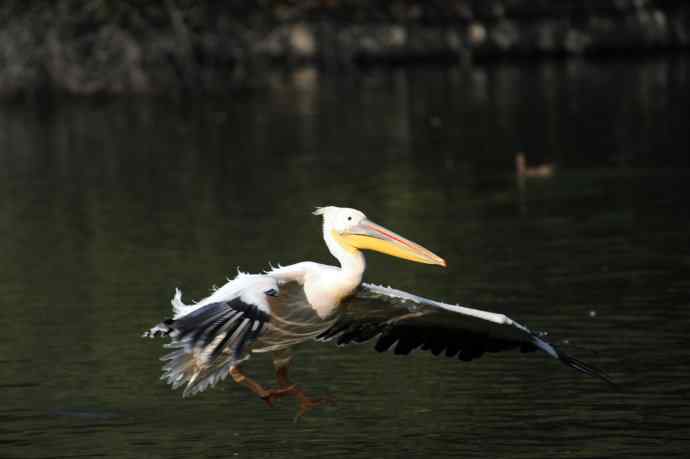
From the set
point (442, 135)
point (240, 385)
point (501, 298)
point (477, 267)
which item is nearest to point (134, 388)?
point (240, 385)

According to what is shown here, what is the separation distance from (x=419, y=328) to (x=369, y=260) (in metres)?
6.20

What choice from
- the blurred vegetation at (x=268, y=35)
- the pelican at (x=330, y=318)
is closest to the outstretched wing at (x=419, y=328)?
the pelican at (x=330, y=318)

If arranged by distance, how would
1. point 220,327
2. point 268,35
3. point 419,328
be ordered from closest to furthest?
point 220,327
point 419,328
point 268,35

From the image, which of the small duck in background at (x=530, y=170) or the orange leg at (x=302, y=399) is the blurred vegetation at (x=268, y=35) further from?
the orange leg at (x=302, y=399)

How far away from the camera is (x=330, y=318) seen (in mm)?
9734

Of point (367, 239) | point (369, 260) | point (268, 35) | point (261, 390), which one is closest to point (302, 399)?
point (261, 390)

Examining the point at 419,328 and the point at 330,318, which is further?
the point at 419,328

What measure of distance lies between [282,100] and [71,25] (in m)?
4.99

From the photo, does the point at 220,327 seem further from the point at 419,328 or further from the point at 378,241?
the point at 419,328

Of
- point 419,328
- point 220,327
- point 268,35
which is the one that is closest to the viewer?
point 220,327

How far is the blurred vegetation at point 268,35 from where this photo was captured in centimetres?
4069

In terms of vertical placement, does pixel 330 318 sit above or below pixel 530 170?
above

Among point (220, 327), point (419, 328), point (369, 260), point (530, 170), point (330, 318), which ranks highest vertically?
point (220, 327)

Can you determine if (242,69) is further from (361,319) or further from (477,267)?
(361,319)
